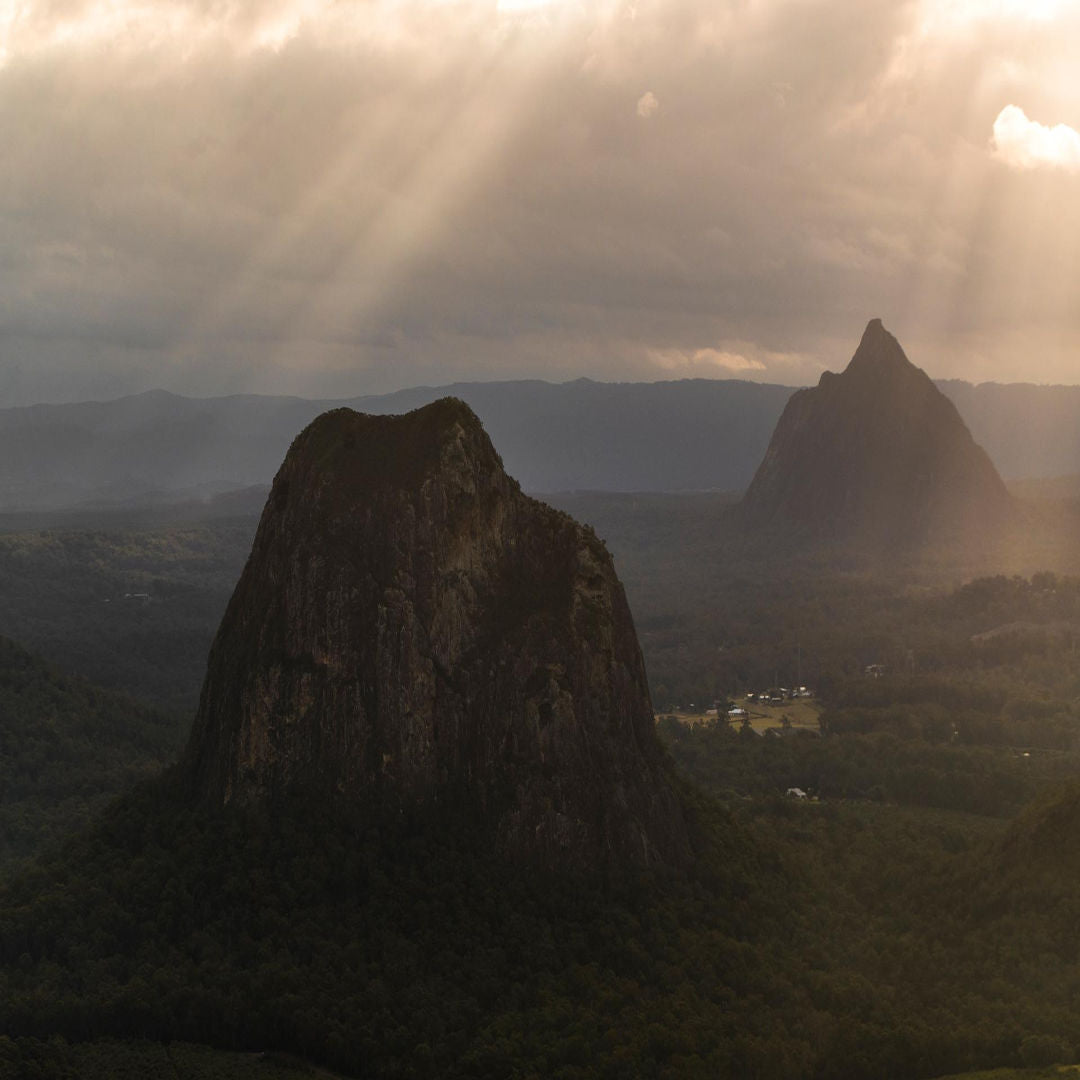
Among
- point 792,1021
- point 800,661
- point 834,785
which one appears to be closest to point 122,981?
point 792,1021

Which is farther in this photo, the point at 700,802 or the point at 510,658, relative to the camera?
the point at 700,802

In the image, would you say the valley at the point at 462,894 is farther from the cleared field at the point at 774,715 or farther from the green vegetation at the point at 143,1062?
the cleared field at the point at 774,715

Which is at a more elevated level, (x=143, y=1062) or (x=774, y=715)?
(x=774, y=715)

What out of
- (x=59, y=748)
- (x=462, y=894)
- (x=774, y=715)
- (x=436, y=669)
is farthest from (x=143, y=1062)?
(x=774, y=715)

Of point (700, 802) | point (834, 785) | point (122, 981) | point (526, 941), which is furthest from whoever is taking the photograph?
point (834, 785)

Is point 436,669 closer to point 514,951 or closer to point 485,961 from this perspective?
point 514,951

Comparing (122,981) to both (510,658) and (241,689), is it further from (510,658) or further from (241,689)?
(510,658)

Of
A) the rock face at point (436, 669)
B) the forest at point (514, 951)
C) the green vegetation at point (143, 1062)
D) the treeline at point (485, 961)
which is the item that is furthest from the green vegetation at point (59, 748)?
the green vegetation at point (143, 1062)

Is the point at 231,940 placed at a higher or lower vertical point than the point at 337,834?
lower

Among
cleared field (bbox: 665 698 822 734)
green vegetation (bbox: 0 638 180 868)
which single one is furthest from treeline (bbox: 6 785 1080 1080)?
cleared field (bbox: 665 698 822 734)
